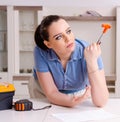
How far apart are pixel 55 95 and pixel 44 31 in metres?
0.36

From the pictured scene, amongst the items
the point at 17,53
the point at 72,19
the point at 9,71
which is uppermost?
the point at 72,19

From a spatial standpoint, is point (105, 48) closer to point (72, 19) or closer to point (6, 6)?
point (72, 19)

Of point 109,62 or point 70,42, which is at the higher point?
point 70,42

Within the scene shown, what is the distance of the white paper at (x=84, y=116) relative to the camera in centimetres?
128

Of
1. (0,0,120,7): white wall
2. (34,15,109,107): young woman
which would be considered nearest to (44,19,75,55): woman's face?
(34,15,109,107): young woman

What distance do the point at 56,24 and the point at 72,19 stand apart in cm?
240

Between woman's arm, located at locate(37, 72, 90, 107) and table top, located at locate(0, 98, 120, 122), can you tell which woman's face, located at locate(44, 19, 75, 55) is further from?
table top, located at locate(0, 98, 120, 122)

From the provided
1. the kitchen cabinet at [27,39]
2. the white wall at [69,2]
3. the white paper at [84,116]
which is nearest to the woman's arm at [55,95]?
the white paper at [84,116]

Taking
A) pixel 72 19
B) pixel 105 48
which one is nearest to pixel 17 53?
pixel 72 19

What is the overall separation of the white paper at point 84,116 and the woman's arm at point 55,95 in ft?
0.35

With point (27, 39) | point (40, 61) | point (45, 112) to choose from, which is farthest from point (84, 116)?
point (27, 39)

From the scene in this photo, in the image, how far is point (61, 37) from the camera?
1.51 meters

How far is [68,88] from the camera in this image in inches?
65.8

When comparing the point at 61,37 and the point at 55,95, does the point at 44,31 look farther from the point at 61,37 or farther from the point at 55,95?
the point at 55,95
